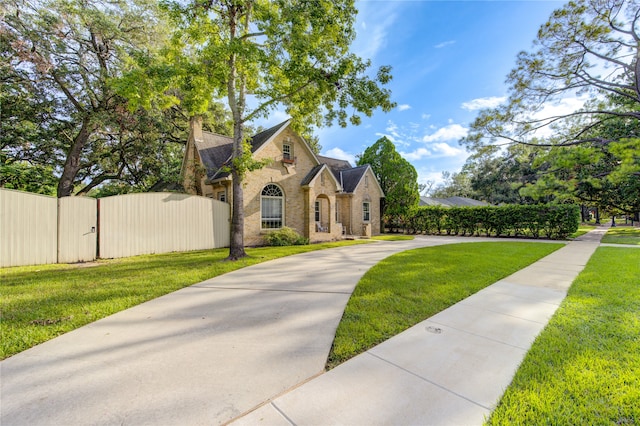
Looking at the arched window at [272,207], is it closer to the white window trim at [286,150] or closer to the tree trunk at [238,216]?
the white window trim at [286,150]

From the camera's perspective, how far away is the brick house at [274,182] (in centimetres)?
1381

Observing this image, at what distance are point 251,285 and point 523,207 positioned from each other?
61.7 ft

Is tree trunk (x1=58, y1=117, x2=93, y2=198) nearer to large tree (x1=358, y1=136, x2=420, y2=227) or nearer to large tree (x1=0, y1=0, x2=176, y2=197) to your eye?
large tree (x1=0, y1=0, x2=176, y2=197)

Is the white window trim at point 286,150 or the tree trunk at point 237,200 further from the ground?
the white window trim at point 286,150

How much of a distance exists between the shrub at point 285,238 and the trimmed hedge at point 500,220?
11791 millimetres

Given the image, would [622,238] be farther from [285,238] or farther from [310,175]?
[285,238]

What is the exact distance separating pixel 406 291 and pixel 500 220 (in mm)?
16692

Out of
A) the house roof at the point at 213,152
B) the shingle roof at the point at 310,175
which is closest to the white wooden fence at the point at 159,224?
the house roof at the point at 213,152

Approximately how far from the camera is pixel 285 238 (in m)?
13.9

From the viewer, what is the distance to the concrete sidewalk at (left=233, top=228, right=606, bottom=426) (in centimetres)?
206

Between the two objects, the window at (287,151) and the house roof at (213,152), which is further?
the window at (287,151)

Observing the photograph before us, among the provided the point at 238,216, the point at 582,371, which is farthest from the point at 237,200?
the point at 582,371

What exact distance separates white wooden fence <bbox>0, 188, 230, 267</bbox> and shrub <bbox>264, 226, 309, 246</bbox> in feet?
8.53

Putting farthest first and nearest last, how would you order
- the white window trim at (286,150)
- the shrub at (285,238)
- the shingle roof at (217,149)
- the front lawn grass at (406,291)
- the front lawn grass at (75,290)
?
1. the white window trim at (286,150)
2. the shingle roof at (217,149)
3. the shrub at (285,238)
4. the front lawn grass at (75,290)
5. the front lawn grass at (406,291)
